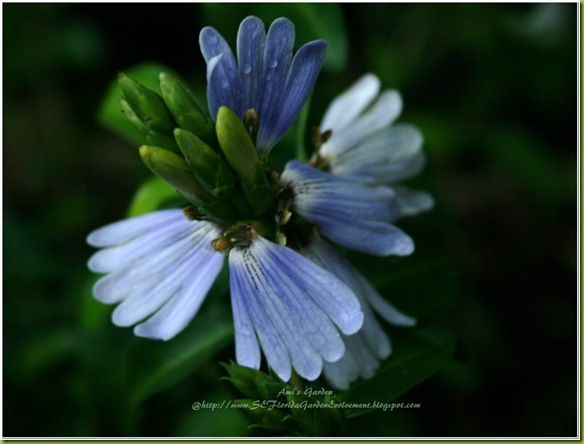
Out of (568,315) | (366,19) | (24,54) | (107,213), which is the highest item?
(24,54)

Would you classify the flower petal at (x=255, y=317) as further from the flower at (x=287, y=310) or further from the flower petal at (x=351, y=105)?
the flower petal at (x=351, y=105)

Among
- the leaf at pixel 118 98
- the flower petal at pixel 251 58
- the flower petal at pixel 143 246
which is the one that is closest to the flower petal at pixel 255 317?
the flower petal at pixel 143 246

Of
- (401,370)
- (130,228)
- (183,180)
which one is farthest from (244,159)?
(401,370)

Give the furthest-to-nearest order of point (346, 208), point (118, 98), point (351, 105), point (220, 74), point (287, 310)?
point (118, 98), point (351, 105), point (346, 208), point (287, 310), point (220, 74)

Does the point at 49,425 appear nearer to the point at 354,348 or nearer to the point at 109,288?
the point at 109,288

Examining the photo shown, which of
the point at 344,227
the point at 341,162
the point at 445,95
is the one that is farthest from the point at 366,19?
the point at 344,227

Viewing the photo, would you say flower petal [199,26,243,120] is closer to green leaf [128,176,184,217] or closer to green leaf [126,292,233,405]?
green leaf [128,176,184,217]

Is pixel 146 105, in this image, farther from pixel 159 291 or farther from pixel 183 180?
pixel 159 291
